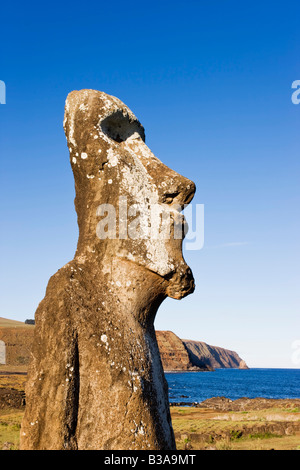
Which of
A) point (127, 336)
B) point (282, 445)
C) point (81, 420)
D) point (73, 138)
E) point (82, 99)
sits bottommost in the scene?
point (282, 445)

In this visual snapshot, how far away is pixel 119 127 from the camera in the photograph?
4.81 m

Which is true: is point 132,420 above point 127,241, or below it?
below

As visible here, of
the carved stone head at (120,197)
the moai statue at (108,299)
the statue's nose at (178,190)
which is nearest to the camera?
the moai statue at (108,299)

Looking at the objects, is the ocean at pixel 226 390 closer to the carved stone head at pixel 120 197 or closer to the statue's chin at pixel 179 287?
the statue's chin at pixel 179 287

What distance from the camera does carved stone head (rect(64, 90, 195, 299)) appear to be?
14.2ft

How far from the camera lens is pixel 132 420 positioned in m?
3.75

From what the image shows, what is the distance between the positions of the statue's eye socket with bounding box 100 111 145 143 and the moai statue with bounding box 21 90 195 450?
0.01 m

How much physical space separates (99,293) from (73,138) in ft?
4.91

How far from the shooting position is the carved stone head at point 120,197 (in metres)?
4.33

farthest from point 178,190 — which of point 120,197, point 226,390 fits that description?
point 226,390

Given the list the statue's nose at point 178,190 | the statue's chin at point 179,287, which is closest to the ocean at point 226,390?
the statue's chin at point 179,287

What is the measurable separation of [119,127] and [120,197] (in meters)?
0.85

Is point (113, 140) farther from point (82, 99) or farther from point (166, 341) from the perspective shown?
point (166, 341)

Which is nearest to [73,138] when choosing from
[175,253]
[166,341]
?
[175,253]
